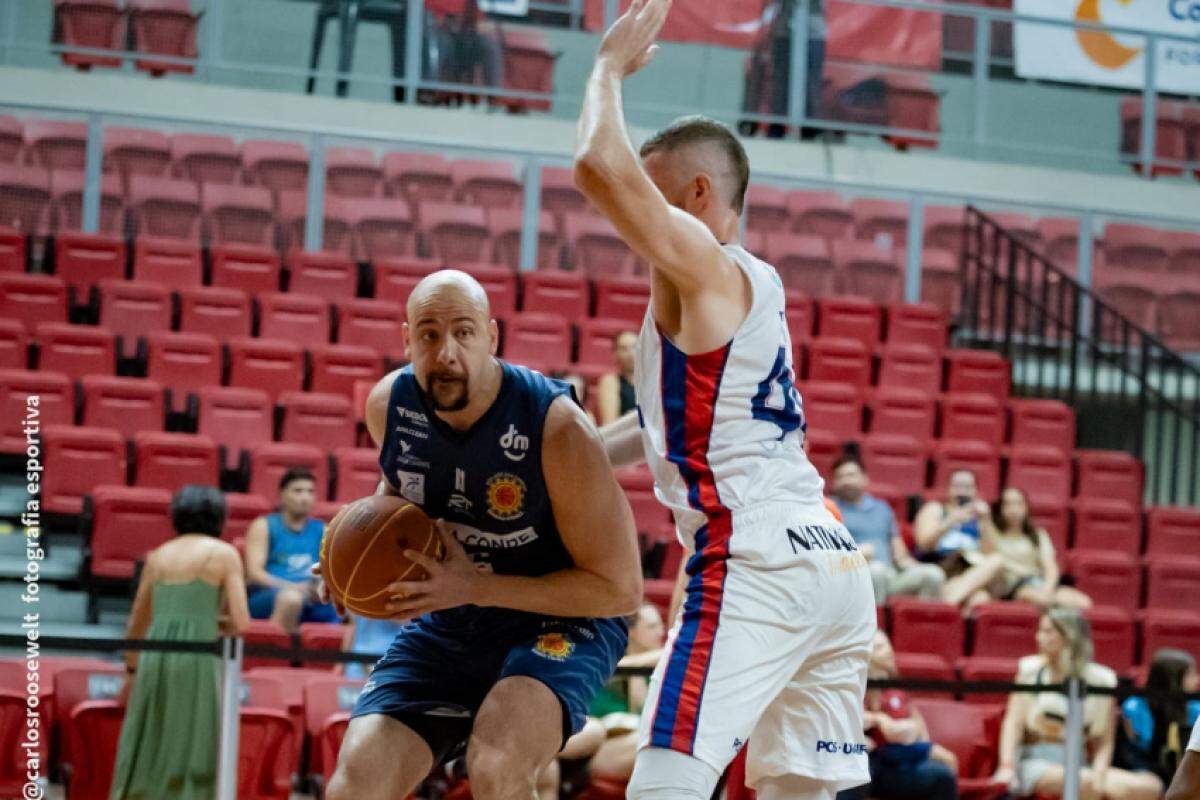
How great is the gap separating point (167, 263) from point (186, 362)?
129 centimetres

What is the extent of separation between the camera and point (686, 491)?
130 inches

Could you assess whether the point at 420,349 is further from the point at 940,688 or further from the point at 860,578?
the point at 940,688

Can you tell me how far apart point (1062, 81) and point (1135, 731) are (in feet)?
24.5

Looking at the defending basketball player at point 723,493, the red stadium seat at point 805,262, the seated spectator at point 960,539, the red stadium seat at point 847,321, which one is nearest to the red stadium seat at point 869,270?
the red stadium seat at point 805,262

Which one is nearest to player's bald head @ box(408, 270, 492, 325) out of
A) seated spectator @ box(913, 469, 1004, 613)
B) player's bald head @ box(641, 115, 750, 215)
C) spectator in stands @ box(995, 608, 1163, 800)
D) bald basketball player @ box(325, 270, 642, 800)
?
bald basketball player @ box(325, 270, 642, 800)

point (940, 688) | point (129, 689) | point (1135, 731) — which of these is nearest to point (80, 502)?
point (129, 689)

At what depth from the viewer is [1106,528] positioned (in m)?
10.0

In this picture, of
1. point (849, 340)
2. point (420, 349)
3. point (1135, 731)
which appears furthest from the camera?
point (849, 340)

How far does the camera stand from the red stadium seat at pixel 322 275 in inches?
414

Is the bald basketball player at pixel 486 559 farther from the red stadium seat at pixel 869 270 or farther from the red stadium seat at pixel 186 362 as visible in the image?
the red stadium seat at pixel 869 270

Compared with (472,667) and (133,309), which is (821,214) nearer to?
(133,309)

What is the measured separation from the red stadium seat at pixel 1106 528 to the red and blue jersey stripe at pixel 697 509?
7.20m

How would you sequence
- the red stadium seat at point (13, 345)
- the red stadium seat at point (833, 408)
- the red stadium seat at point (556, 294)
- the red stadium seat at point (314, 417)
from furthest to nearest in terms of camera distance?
the red stadium seat at point (556, 294) < the red stadium seat at point (833, 408) < the red stadium seat at point (13, 345) < the red stadium seat at point (314, 417)

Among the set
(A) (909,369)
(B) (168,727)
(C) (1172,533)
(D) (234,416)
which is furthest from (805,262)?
(B) (168,727)
